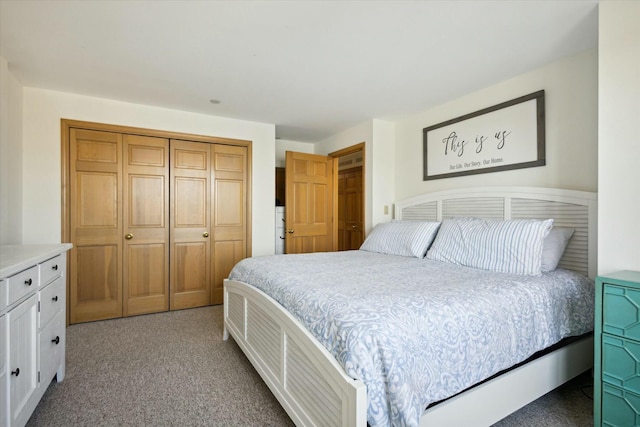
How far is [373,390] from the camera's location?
3.62 ft

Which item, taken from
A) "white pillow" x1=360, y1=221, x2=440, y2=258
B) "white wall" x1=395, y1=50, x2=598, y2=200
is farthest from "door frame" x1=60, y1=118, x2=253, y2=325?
"white wall" x1=395, y1=50, x2=598, y2=200

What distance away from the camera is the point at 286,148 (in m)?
4.93

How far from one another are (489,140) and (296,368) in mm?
2621

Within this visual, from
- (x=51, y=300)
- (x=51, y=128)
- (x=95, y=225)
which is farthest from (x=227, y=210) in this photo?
(x=51, y=300)

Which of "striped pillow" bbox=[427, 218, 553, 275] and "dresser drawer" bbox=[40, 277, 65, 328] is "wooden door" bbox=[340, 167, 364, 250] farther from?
"dresser drawer" bbox=[40, 277, 65, 328]

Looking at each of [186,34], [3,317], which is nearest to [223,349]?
[3,317]

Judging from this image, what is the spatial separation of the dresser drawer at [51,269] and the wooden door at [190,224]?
1.52 metres

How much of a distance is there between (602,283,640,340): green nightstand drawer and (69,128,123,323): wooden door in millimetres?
4025

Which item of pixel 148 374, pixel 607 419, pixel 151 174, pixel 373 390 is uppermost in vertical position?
pixel 151 174

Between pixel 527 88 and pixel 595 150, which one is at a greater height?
pixel 527 88

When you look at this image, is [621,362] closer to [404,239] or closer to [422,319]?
[422,319]

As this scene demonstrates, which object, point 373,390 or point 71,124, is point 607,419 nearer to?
point 373,390

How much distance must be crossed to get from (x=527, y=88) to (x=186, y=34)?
2727 millimetres

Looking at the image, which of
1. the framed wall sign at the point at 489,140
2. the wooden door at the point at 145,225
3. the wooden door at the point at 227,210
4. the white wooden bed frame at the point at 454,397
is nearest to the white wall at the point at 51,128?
the wooden door at the point at 145,225
